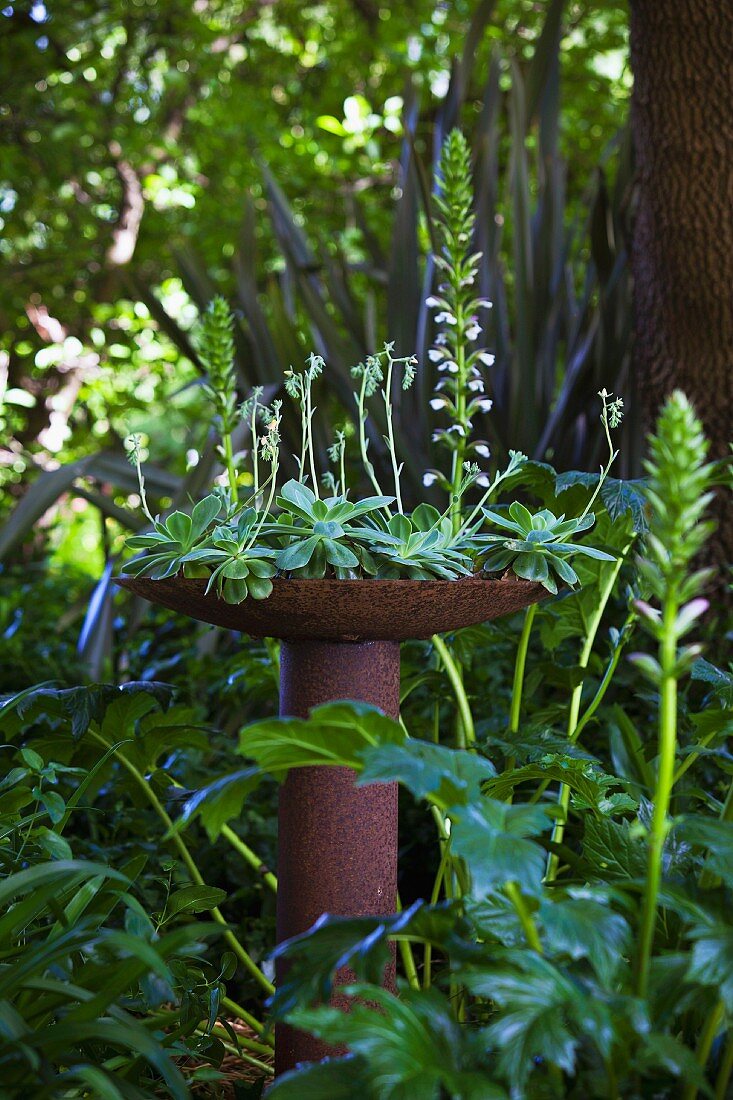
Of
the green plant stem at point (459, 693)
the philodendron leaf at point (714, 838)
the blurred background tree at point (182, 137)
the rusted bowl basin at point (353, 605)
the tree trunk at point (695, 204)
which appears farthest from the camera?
the blurred background tree at point (182, 137)

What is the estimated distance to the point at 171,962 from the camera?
45.1 inches

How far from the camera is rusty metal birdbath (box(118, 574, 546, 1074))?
1052 millimetres

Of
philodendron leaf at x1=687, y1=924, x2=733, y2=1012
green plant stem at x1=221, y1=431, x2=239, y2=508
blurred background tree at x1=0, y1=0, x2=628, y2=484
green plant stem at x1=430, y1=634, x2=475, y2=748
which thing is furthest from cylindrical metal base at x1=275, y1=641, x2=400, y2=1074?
blurred background tree at x1=0, y1=0, x2=628, y2=484

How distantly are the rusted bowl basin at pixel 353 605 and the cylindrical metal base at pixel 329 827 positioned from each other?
3 cm

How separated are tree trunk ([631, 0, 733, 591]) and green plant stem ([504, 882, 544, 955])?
1.32 meters

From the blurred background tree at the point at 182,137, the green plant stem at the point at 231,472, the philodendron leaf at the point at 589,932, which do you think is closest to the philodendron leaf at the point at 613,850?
the philodendron leaf at the point at 589,932

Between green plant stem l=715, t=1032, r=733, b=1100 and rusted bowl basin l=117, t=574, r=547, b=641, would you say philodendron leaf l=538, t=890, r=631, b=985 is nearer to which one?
green plant stem l=715, t=1032, r=733, b=1100

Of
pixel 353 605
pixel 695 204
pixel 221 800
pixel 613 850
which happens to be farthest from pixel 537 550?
pixel 695 204

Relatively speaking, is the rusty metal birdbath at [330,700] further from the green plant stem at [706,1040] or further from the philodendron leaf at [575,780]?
the green plant stem at [706,1040]

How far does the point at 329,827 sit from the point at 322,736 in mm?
313

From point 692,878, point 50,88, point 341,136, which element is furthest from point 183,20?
point 692,878

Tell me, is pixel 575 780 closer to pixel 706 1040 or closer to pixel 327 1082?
pixel 706 1040

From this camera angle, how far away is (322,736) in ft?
2.70

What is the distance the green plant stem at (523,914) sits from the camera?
773mm
